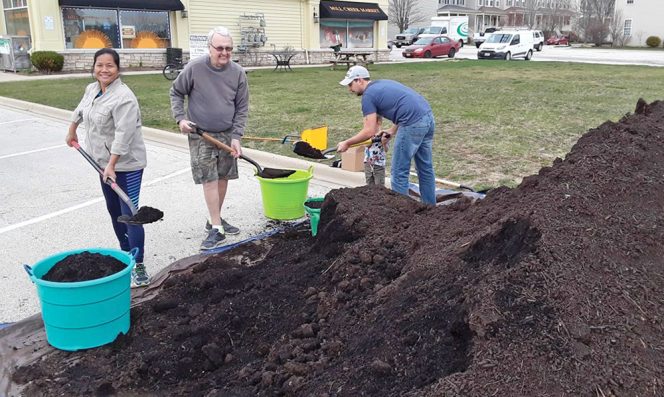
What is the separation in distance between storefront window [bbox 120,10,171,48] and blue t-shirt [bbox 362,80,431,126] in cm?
2185

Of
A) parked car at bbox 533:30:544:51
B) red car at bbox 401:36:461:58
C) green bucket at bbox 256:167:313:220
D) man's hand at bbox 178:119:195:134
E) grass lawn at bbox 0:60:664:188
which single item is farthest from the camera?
parked car at bbox 533:30:544:51

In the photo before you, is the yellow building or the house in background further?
the house in background

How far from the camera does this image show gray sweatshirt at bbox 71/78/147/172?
4066 millimetres

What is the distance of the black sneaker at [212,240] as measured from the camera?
5008 mm

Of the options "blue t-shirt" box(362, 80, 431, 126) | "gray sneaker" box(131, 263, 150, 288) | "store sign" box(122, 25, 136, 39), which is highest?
"store sign" box(122, 25, 136, 39)

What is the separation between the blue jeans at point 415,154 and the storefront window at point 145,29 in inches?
863

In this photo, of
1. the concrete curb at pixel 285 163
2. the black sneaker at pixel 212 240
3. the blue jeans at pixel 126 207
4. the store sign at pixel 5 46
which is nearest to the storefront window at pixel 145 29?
the store sign at pixel 5 46

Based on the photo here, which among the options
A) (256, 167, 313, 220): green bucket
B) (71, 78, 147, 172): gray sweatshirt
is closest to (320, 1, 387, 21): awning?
(256, 167, 313, 220): green bucket

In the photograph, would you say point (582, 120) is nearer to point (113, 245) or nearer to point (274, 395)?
point (113, 245)

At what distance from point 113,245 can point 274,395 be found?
2.99 meters

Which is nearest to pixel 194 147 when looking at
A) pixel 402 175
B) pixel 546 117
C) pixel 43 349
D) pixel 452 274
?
pixel 402 175

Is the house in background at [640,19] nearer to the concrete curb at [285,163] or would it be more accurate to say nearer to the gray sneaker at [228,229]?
the concrete curb at [285,163]

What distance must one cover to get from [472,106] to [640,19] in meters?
54.6

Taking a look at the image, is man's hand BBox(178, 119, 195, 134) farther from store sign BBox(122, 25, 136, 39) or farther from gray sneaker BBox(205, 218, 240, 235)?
store sign BBox(122, 25, 136, 39)
